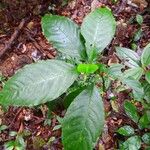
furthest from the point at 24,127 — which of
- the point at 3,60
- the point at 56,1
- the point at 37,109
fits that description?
the point at 56,1

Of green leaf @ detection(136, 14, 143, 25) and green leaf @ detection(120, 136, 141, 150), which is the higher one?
green leaf @ detection(136, 14, 143, 25)

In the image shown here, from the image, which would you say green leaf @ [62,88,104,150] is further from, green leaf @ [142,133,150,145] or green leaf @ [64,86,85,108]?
→ green leaf @ [142,133,150,145]

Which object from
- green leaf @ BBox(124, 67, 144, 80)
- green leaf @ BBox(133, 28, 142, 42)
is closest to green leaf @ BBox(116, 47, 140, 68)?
green leaf @ BBox(124, 67, 144, 80)

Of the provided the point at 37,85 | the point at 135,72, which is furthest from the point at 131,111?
the point at 37,85

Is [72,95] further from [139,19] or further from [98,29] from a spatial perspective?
[139,19]

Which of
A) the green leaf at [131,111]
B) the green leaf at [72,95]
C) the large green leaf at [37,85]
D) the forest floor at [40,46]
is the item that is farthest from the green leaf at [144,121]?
the large green leaf at [37,85]

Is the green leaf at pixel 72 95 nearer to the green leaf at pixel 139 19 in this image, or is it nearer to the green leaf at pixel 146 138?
the green leaf at pixel 146 138
